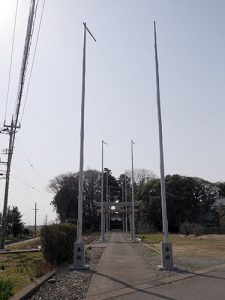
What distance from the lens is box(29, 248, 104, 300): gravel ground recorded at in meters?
10.1

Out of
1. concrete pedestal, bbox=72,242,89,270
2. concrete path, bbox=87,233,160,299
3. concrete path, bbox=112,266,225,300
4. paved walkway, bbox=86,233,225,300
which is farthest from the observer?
concrete pedestal, bbox=72,242,89,270

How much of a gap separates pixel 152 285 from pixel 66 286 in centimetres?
239

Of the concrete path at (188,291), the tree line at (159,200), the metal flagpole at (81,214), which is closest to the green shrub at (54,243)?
the metal flagpole at (81,214)

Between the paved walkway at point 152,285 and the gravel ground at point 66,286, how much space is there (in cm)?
25

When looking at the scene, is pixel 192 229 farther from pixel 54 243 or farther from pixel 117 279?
pixel 117 279

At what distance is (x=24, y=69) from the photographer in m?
15.6

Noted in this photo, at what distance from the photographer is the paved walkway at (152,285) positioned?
10.0m

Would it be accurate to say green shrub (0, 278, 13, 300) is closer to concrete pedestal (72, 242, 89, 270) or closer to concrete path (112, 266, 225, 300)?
concrete path (112, 266, 225, 300)

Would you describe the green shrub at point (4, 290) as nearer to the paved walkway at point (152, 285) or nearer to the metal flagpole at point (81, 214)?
the paved walkway at point (152, 285)

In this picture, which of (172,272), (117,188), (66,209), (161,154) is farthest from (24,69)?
(117,188)

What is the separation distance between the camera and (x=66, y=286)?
11.6 metres

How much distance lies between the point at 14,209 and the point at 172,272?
222ft

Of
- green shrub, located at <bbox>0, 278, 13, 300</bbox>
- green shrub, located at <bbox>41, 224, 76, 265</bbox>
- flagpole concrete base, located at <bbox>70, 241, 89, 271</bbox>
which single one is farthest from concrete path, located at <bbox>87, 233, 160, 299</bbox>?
green shrub, located at <bbox>0, 278, 13, 300</bbox>

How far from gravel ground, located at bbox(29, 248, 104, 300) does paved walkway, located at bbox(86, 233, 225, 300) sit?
0.25 m
